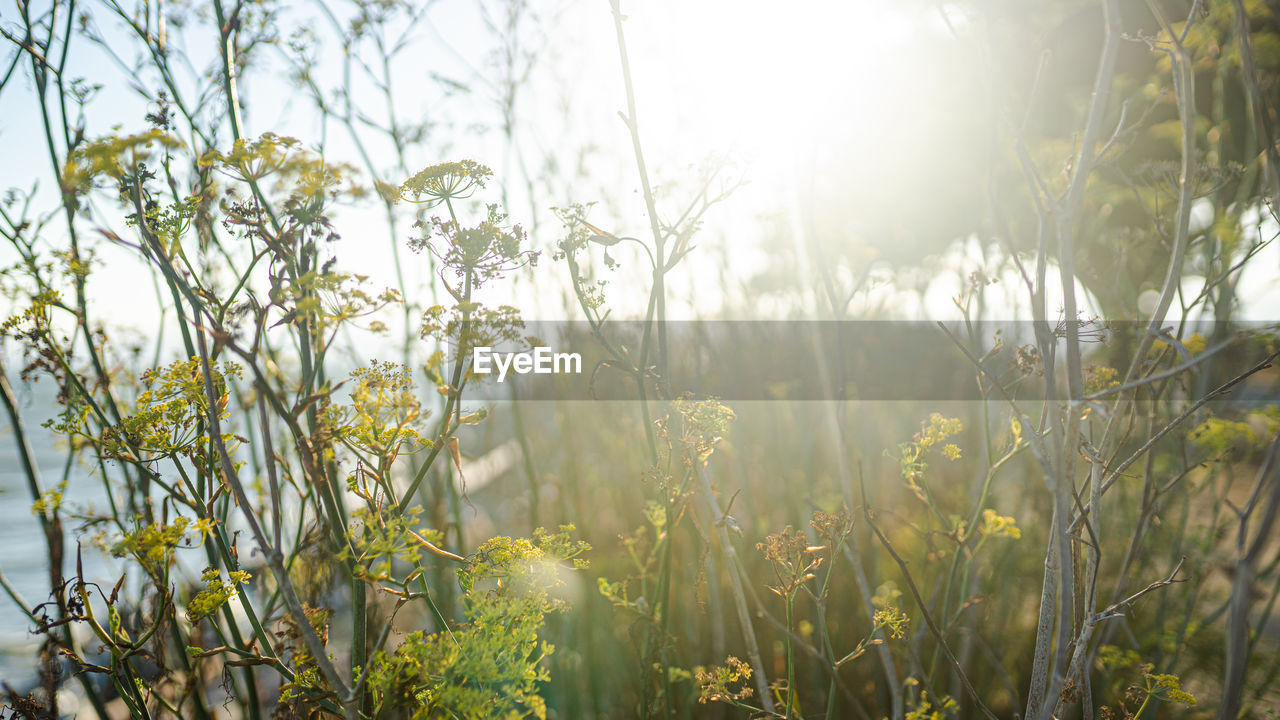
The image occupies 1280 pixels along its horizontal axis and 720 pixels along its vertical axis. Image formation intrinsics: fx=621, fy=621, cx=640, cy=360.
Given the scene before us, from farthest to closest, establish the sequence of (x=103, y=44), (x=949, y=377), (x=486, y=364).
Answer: (x=949, y=377), (x=103, y=44), (x=486, y=364)

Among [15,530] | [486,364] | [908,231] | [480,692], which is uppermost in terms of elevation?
[908,231]

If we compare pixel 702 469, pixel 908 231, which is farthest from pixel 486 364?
pixel 908 231

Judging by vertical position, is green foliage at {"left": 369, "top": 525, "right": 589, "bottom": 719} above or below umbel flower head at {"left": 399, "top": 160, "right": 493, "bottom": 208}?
below

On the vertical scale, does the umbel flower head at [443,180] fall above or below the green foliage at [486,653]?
above

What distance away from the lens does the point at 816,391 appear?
3174mm

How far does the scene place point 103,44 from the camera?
1467 millimetres

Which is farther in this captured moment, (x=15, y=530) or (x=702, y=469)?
(x=15, y=530)

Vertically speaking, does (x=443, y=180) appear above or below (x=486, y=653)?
above

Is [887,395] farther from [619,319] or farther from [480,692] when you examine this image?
[480,692]

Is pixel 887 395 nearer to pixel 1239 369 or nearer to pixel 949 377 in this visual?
pixel 949 377

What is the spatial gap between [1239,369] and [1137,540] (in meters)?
2.50

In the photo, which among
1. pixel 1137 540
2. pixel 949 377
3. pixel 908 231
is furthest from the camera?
pixel 908 231

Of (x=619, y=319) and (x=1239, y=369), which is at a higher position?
(x=619, y=319)

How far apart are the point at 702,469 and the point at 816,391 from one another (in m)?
2.27
